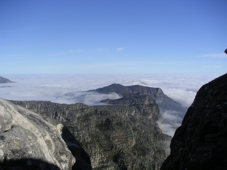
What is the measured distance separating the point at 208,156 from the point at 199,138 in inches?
78.1

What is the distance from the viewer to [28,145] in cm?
1939

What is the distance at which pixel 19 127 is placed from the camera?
20.8 m

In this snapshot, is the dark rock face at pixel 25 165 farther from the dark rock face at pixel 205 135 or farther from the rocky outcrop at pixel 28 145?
the dark rock face at pixel 205 135

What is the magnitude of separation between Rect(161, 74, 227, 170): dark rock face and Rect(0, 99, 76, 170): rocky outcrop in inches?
421

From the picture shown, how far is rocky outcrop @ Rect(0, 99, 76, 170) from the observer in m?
17.8

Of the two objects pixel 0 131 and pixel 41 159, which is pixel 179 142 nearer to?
pixel 41 159

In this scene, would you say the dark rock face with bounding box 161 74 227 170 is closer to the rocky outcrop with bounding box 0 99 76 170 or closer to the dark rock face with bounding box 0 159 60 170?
the dark rock face with bounding box 0 159 60 170

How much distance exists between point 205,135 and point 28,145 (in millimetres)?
14342

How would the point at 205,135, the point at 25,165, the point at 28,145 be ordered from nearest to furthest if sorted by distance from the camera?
the point at 205,135 → the point at 25,165 → the point at 28,145

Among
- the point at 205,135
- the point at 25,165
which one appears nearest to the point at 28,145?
the point at 25,165

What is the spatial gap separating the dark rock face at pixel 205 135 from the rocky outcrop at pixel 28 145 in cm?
1070

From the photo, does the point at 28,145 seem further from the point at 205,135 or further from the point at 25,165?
the point at 205,135

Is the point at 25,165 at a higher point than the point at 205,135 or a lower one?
lower

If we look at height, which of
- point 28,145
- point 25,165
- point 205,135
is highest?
point 205,135
